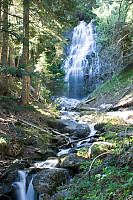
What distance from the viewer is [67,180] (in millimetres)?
4473

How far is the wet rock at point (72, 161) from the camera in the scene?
185 inches

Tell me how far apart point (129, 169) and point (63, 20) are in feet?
27.5

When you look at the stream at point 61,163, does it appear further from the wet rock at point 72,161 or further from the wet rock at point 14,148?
the wet rock at point 14,148

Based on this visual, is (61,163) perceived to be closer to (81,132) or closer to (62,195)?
(62,195)

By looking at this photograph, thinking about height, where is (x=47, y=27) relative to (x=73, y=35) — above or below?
below

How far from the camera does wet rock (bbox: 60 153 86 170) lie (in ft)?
15.4

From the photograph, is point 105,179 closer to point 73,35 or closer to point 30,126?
point 30,126

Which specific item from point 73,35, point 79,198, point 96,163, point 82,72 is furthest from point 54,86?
point 73,35

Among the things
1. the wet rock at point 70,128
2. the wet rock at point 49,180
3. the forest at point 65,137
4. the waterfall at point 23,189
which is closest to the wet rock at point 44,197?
the forest at point 65,137

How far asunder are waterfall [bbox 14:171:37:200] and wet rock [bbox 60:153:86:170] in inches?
43.5

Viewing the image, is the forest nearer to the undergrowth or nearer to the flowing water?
the undergrowth

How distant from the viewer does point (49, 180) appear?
13.9 ft

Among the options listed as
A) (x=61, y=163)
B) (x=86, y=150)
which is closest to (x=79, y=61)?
(x=86, y=150)

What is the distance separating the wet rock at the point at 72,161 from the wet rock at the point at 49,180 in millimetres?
232
